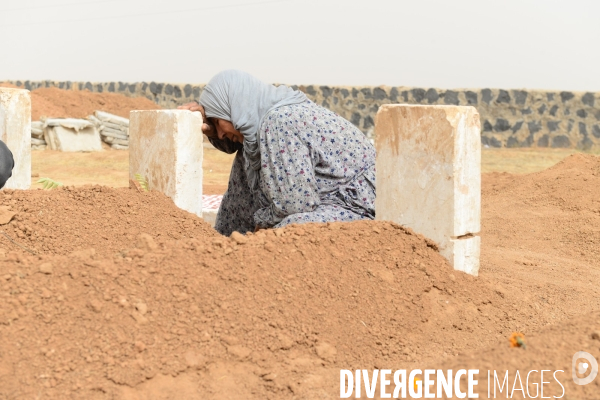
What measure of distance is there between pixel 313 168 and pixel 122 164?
8.80m

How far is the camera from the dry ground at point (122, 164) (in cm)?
1079

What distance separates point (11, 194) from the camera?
4.43 m

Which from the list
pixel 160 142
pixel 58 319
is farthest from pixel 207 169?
pixel 58 319

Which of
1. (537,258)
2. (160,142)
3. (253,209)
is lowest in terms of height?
(537,258)

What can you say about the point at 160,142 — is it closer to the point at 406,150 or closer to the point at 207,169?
the point at 406,150

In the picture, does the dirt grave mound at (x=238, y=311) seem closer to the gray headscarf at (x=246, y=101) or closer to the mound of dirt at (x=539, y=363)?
the mound of dirt at (x=539, y=363)

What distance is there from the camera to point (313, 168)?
13.6 feet

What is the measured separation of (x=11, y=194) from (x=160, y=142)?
0.97m

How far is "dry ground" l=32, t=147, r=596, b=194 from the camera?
35.4 feet

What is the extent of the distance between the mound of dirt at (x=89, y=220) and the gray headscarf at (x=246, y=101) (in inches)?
24.5

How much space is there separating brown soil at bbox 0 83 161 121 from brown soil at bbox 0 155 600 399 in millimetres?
13761

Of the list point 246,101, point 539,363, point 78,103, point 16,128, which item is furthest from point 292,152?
point 78,103

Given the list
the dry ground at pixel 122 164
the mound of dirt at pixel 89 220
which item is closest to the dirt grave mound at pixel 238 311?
the mound of dirt at pixel 89 220

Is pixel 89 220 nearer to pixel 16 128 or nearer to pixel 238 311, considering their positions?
pixel 238 311
